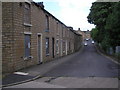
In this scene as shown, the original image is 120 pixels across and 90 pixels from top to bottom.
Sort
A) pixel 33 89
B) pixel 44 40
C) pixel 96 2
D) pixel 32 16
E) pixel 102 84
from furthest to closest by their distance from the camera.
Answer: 1. pixel 96 2
2. pixel 44 40
3. pixel 32 16
4. pixel 102 84
5. pixel 33 89

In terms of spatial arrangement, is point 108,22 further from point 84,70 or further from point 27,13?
point 27,13

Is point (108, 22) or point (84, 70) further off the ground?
point (108, 22)

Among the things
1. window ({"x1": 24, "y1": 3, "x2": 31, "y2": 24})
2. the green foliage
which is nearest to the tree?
the green foliage

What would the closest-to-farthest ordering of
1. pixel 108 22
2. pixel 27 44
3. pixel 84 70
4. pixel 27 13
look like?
pixel 84 70 → pixel 27 44 → pixel 27 13 → pixel 108 22

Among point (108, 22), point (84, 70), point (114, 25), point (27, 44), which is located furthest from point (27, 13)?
point (108, 22)

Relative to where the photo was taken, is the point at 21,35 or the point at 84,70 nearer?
the point at 21,35

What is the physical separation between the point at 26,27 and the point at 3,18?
2.63 metres

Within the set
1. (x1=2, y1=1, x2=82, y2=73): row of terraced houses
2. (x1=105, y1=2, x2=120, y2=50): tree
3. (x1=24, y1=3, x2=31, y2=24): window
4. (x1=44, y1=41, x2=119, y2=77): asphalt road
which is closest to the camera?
(x1=44, y1=41, x2=119, y2=77): asphalt road

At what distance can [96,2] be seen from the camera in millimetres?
38750

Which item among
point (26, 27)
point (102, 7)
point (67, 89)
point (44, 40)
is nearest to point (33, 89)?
point (67, 89)

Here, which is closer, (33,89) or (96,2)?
(33,89)

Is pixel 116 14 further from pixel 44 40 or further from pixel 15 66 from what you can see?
pixel 15 66

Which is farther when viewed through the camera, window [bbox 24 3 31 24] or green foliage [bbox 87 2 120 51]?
green foliage [bbox 87 2 120 51]

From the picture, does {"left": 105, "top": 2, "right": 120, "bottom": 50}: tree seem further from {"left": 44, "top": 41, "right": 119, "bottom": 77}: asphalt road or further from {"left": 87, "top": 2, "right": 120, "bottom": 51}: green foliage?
{"left": 44, "top": 41, "right": 119, "bottom": 77}: asphalt road
